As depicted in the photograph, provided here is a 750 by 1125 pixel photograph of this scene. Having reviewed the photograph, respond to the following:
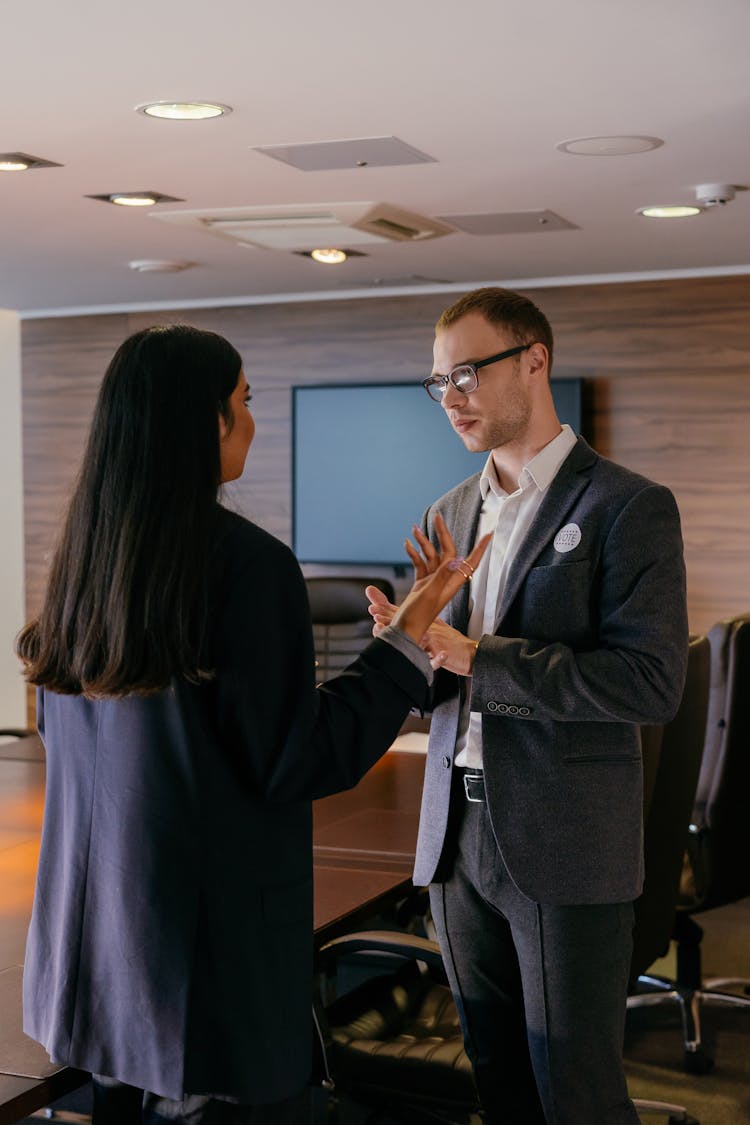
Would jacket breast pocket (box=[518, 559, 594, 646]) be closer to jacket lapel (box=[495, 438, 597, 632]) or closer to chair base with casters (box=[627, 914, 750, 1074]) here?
jacket lapel (box=[495, 438, 597, 632])

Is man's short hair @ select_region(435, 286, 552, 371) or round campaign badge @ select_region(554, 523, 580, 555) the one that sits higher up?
man's short hair @ select_region(435, 286, 552, 371)

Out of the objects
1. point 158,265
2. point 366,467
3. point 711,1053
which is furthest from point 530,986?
point 366,467

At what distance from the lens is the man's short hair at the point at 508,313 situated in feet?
7.44

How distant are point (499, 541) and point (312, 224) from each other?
3353mm

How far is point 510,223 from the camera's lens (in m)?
5.36

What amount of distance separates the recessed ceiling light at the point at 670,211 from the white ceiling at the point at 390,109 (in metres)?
0.09

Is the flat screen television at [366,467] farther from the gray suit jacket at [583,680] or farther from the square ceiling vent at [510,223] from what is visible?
the gray suit jacket at [583,680]

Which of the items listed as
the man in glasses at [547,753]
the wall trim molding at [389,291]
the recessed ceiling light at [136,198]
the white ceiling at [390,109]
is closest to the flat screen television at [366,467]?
the wall trim molding at [389,291]

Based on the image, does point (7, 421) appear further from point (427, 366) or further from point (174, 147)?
point (174, 147)

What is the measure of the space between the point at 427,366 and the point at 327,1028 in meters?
5.41

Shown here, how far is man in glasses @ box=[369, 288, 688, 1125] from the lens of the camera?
2.03m

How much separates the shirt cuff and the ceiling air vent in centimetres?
355

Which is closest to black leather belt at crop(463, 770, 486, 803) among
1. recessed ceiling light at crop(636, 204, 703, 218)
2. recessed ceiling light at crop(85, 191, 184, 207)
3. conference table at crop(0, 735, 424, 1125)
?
conference table at crop(0, 735, 424, 1125)

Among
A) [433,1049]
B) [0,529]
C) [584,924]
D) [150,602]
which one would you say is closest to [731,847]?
[433,1049]
